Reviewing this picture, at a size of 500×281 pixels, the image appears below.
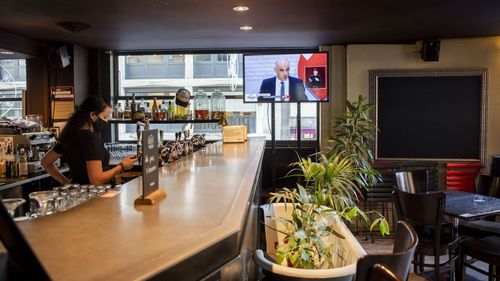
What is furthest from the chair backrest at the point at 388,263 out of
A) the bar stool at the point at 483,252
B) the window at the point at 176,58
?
the window at the point at 176,58

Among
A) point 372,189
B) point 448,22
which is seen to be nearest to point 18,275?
point 448,22

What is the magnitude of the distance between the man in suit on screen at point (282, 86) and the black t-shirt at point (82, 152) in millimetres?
2553

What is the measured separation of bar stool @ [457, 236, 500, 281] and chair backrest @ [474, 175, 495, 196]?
A: 0.76 metres

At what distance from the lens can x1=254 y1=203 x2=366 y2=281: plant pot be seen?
143 centimetres

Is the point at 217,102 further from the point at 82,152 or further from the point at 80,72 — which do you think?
the point at 82,152

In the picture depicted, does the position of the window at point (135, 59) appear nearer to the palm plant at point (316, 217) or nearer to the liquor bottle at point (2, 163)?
the liquor bottle at point (2, 163)

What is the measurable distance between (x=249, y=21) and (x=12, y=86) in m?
3.66

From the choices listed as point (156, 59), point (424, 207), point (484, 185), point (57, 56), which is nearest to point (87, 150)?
point (424, 207)

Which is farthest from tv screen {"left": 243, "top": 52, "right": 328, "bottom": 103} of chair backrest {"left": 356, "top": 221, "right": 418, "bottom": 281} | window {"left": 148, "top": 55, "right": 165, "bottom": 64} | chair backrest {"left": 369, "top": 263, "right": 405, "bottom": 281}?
chair backrest {"left": 369, "top": 263, "right": 405, "bottom": 281}

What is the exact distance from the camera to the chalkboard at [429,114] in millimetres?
5215

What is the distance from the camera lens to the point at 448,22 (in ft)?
13.9

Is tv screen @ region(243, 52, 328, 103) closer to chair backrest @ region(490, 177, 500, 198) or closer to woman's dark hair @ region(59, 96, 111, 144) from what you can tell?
chair backrest @ region(490, 177, 500, 198)

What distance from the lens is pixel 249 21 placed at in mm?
4074

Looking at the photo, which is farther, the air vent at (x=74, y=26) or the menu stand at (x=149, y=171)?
the air vent at (x=74, y=26)
